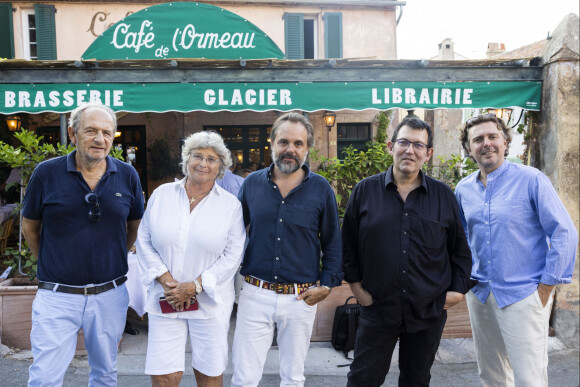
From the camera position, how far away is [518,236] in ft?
8.43

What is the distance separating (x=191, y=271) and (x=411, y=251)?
1.30 m

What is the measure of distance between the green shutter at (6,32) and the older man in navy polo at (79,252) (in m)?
10.7

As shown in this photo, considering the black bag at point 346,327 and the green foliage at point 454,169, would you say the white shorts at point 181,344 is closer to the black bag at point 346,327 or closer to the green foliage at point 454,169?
the black bag at point 346,327

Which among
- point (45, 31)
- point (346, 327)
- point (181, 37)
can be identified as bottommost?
point (346, 327)

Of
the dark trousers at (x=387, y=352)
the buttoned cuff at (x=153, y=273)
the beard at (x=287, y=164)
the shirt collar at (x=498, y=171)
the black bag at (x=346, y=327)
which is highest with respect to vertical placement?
the beard at (x=287, y=164)

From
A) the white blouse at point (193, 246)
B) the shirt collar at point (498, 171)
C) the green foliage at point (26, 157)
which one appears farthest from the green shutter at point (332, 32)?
the white blouse at point (193, 246)

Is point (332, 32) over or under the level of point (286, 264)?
over

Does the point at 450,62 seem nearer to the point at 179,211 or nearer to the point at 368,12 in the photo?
the point at 179,211

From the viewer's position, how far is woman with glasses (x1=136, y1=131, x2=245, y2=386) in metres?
2.45

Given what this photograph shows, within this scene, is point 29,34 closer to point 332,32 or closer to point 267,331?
point 332,32

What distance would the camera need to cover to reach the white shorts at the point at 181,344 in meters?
2.45

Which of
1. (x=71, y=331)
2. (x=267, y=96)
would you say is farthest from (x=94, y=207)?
(x=267, y=96)

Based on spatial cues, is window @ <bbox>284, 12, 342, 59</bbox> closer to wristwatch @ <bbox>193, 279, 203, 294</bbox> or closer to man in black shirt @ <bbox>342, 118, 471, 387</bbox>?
man in black shirt @ <bbox>342, 118, 471, 387</bbox>

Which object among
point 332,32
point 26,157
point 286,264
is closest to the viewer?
point 286,264
